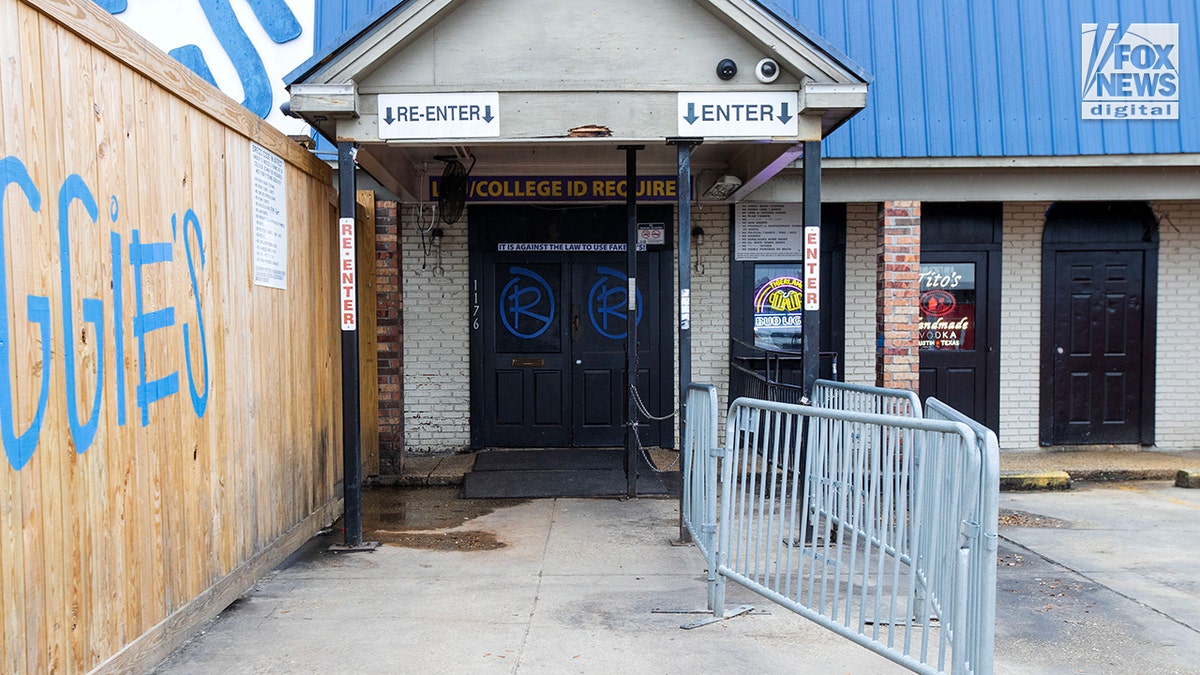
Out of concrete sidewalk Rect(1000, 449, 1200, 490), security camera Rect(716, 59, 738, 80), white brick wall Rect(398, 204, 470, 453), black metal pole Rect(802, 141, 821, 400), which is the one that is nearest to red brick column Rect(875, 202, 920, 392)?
concrete sidewalk Rect(1000, 449, 1200, 490)

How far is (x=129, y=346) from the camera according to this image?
407cm

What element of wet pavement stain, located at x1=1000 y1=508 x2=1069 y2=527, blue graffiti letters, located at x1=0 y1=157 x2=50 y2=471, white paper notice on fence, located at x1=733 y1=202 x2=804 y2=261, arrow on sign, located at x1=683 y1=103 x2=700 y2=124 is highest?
arrow on sign, located at x1=683 y1=103 x2=700 y2=124

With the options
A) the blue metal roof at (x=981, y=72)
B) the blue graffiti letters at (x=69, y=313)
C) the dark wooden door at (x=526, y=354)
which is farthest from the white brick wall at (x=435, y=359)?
the blue graffiti letters at (x=69, y=313)

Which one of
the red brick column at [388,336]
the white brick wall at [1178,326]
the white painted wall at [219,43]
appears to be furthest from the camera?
the white brick wall at [1178,326]

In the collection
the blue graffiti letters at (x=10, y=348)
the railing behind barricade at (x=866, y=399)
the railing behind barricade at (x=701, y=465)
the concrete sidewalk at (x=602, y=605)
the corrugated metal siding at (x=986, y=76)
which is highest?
the corrugated metal siding at (x=986, y=76)

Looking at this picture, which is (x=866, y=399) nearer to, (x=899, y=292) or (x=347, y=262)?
(x=899, y=292)

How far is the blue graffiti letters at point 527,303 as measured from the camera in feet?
33.2

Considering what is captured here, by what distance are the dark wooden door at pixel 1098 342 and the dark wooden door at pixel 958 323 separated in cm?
80

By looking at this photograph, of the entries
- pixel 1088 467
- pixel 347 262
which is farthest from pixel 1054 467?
pixel 347 262

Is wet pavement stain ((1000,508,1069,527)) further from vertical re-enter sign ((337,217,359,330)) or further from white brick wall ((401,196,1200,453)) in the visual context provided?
vertical re-enter sign ((337,217,359,330))

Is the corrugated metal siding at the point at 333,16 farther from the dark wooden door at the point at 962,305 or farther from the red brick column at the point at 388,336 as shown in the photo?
the dark wooden door at the point at 962,305

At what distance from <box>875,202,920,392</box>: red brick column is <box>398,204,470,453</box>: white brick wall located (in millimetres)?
4331

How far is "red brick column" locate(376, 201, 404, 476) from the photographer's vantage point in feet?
30.0

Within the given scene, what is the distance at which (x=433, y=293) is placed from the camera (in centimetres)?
1011
